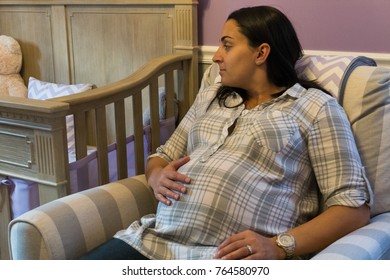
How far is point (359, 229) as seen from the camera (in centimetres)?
103

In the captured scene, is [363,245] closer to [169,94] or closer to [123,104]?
[123,104]

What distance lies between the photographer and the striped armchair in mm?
1031

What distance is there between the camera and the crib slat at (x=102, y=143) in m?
1.38

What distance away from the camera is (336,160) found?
1.07 m

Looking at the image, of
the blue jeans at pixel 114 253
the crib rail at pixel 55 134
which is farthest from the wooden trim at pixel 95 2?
the blue jeans at pixel 114 253

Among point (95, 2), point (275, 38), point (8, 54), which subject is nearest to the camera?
point (275, 38)

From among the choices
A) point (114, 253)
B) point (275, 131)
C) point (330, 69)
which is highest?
point (330, 69)

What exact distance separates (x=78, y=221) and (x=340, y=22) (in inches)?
37.7

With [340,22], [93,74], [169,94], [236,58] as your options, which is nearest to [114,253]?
[236,58]

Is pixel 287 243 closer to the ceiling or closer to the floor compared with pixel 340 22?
closer to the floor

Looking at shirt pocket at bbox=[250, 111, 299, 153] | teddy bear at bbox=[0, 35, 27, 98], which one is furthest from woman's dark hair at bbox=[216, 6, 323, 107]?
teddy bear at bbox=[0, 35, 27, 98]

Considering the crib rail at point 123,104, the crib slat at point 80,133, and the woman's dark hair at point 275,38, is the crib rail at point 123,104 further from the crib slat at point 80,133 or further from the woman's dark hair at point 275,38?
the woman's dark hair at point 275,38

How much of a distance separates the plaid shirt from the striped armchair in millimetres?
67
